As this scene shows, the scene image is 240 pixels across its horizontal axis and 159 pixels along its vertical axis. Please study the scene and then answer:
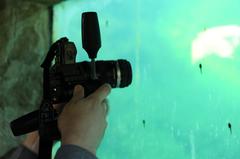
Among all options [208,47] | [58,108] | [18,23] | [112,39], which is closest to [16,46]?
[18,23]

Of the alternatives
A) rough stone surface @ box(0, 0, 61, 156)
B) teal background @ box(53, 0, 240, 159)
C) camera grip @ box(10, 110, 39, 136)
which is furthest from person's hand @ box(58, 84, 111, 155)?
rough stone surface @ box(0, 0, 61, 156)

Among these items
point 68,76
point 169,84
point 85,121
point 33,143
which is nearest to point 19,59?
point 169,84

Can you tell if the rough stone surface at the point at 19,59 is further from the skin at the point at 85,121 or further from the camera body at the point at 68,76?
the skin at the point at 85,121

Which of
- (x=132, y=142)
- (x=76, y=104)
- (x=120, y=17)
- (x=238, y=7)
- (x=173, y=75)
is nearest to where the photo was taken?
(x=76, y=104)

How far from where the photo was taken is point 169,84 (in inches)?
61.1

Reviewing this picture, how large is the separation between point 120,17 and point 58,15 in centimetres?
36

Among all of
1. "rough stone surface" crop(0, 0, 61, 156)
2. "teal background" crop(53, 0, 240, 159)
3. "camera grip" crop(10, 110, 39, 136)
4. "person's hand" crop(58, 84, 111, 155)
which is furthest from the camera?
"rough stone surface" crop(0, 0, 61, 156)

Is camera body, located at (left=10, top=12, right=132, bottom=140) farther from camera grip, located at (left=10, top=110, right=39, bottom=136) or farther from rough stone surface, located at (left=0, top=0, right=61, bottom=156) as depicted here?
rough stone surface, located at (left=0, top=0, right=61, bottom=156)

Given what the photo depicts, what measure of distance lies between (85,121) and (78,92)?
0.20 feet

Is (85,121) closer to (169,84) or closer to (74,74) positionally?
(74,74)

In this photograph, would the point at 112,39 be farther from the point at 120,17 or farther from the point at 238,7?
the point at 238,7

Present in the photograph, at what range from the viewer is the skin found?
59cm

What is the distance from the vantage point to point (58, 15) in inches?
78.2

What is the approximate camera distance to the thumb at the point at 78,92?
632 mm
